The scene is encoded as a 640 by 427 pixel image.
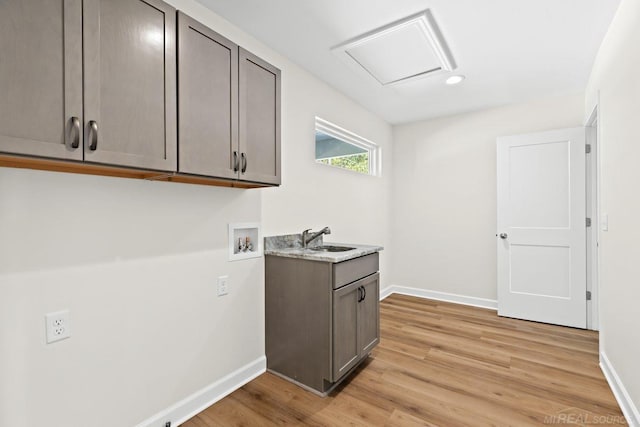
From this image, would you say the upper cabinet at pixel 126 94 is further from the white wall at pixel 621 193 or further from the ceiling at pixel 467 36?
the white wall at pixel 621 193

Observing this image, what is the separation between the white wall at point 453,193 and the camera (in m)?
3.61

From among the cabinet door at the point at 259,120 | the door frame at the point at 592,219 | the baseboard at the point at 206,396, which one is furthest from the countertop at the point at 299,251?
the door frame at the point at 592,219

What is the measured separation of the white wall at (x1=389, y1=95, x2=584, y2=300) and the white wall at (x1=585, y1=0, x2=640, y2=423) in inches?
50.2

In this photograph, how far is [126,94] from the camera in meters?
1.26

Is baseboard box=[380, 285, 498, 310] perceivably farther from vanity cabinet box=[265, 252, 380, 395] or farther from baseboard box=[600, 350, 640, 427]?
vanity cabinet box=[265, 252, 380, 395]

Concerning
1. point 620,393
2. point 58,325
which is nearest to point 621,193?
point 620,393

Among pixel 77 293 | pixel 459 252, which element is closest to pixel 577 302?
pixel 459 252

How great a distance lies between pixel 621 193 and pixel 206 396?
2812 millimetres

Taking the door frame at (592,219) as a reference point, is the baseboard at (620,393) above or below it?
below

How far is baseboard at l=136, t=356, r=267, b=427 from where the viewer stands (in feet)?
5.50

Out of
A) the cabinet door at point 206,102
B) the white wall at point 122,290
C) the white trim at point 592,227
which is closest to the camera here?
the white wall at point 122,290

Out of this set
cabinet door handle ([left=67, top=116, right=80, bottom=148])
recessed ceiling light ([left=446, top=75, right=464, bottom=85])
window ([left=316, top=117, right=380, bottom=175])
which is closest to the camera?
cabinet door handle ([left=67, top=116, right=80, bottom=148])

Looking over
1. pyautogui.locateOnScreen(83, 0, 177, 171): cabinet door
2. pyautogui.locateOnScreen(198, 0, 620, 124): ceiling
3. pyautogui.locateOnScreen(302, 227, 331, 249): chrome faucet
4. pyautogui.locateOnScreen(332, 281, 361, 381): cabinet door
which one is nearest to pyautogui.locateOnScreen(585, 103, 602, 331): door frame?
pyautogui.locateOnScreen(198, 0, 620, 124): ceiling

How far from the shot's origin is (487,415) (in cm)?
178
